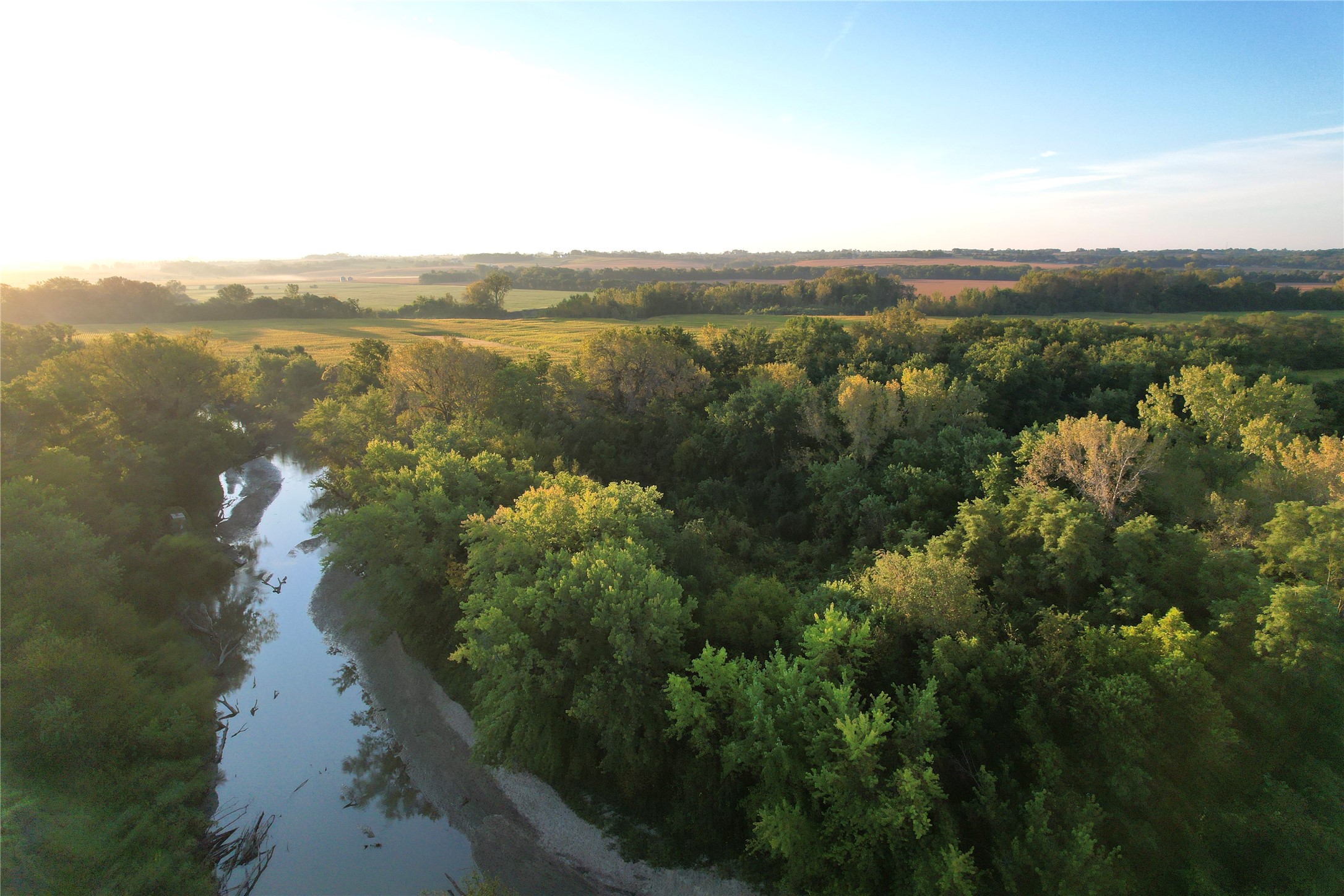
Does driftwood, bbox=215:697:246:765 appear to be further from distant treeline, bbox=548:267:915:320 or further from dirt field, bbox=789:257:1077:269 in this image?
dirt field, bbox=789:257:1077:269

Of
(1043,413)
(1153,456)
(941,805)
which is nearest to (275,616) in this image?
(941,805)

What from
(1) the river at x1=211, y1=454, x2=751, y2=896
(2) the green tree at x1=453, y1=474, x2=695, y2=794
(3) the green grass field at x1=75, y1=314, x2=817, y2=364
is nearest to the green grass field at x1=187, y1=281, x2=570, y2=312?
(3) the green grass field at x1=75, y1=314, x2=817, y2=364

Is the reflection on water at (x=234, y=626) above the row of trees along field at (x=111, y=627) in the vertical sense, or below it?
below

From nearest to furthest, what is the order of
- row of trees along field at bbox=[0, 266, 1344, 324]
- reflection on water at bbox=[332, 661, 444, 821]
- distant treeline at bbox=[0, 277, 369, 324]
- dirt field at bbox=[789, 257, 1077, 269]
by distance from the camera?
1. reflection on water at bbox=[332, 661, 444, 821]
2. row of trees along field at bbox=[0, 266, 1344, 324]
3. distant treeline at bbox=[0, 277, 369, 324]
4. dirt field at bbox=[789, 257, 1077, 269]

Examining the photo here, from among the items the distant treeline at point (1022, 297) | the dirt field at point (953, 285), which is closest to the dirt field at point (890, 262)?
Answer: the dirt field at point (953, 285)

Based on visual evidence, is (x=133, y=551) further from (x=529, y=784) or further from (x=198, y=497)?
(x=529, y=784)

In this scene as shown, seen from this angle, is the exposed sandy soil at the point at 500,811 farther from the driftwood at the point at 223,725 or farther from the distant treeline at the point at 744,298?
the distant treeline at the point at 744,298
